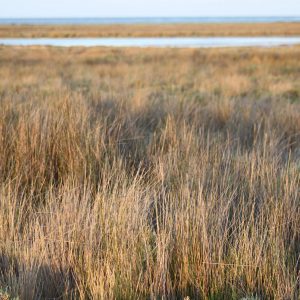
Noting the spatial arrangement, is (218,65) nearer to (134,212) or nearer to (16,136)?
(16,136)

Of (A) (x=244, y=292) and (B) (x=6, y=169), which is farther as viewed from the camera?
(B) (x=6, y=169)

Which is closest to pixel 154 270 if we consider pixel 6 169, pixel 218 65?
pixel 6 169

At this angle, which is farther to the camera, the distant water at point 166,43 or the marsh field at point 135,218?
the distant water at point 166,43

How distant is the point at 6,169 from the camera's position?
425 cm

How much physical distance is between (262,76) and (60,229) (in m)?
13.9

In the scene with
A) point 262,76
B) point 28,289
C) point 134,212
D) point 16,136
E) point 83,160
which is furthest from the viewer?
point 262,76

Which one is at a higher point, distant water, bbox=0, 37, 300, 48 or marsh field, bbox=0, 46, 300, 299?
distant water, bbox=0, 37, 300, 48

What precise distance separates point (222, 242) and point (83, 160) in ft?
6.22

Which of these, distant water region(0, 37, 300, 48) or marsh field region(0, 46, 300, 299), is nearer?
marsh field region(0, 46, 300, 299)

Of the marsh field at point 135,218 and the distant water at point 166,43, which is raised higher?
the distant water at point 166,43

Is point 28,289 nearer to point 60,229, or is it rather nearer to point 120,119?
point 60,229

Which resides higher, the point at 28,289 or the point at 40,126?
the point at 40,126

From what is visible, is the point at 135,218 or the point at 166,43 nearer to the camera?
the point at 135,218

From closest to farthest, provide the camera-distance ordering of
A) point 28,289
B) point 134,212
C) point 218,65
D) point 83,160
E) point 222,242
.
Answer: point 28,289, point 222,242, point 134,212, point 83,160, point 218,65
